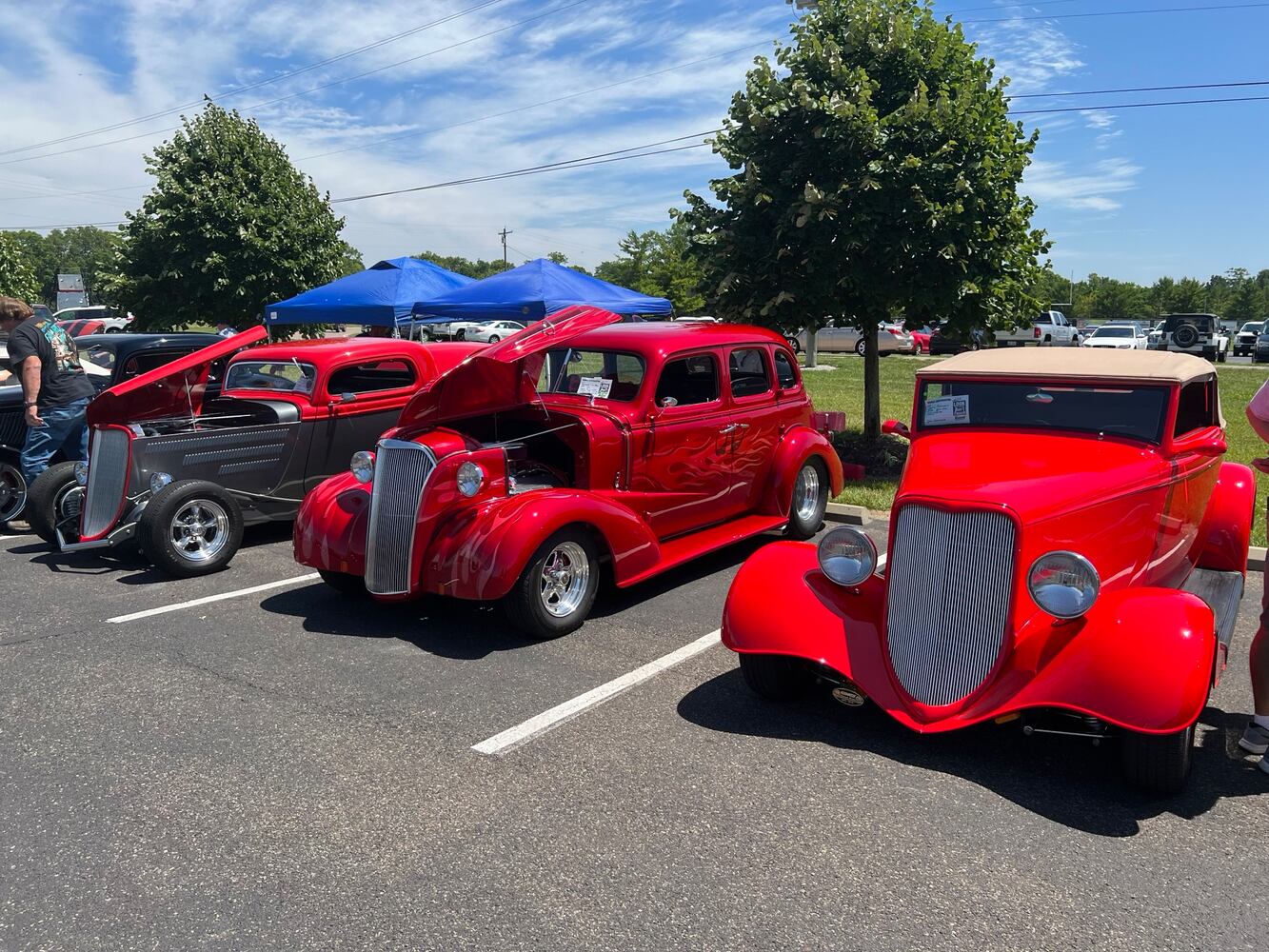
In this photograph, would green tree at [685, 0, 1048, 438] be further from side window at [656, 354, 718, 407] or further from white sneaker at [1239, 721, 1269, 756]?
white sneaker at [1239, 721, 1269, 756]

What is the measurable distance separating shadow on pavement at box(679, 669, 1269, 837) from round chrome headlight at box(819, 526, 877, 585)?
70 centimetres

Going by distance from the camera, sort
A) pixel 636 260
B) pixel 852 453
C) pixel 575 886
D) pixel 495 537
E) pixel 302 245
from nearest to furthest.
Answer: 1. pixel 575 886
2. pixel 495 537
3. pixel 852 453
4. pixel 302 245
5. pixel 636 260

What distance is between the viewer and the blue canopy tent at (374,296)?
49.1ft

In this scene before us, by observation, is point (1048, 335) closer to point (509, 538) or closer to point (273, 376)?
point (273, 376)

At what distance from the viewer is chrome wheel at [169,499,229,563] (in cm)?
712

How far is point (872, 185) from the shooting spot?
989 centimetres

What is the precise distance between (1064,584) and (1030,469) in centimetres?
79

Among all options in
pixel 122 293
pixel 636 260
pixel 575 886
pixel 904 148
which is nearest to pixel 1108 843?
pixel 575 886

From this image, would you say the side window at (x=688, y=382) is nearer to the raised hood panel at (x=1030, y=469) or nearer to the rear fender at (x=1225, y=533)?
the raised hood panel at (x=1030, y=469)

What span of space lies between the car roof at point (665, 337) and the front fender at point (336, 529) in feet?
6.53

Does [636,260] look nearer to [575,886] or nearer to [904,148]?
[904,148]

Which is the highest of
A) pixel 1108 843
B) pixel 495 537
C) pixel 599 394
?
pixel 599 394

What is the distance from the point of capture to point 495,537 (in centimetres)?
539

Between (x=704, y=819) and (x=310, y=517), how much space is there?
12.2ft
